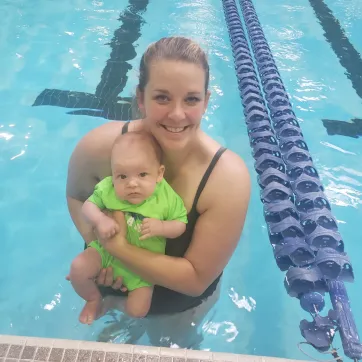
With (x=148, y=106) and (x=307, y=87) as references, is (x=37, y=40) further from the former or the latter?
(x=148, y=106)

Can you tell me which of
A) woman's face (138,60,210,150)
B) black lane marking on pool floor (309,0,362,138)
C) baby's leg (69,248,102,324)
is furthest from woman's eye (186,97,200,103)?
black lane marking on pool floor (309,0,362,138)

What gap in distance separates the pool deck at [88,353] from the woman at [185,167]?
0.27 metres

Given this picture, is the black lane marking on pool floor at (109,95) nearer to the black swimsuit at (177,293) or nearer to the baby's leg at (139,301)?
the black swimsuit at (177,293)

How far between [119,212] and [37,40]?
13.9 ft

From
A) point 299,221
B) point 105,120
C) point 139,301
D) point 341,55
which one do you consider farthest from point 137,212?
point 341,55

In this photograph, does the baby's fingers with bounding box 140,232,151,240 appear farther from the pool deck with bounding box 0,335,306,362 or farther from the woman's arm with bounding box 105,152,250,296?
the pool deck with bounding box 0,335,306,362

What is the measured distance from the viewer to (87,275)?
1784 mm

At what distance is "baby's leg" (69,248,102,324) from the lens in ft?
5.82

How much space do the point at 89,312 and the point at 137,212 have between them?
21.1 inches

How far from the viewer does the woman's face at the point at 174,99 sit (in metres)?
1.52

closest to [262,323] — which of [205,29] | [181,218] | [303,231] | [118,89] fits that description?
[303,231]

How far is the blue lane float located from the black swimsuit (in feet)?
1.41

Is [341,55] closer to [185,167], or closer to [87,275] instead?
[185,167]

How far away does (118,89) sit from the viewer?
4.61 meters
